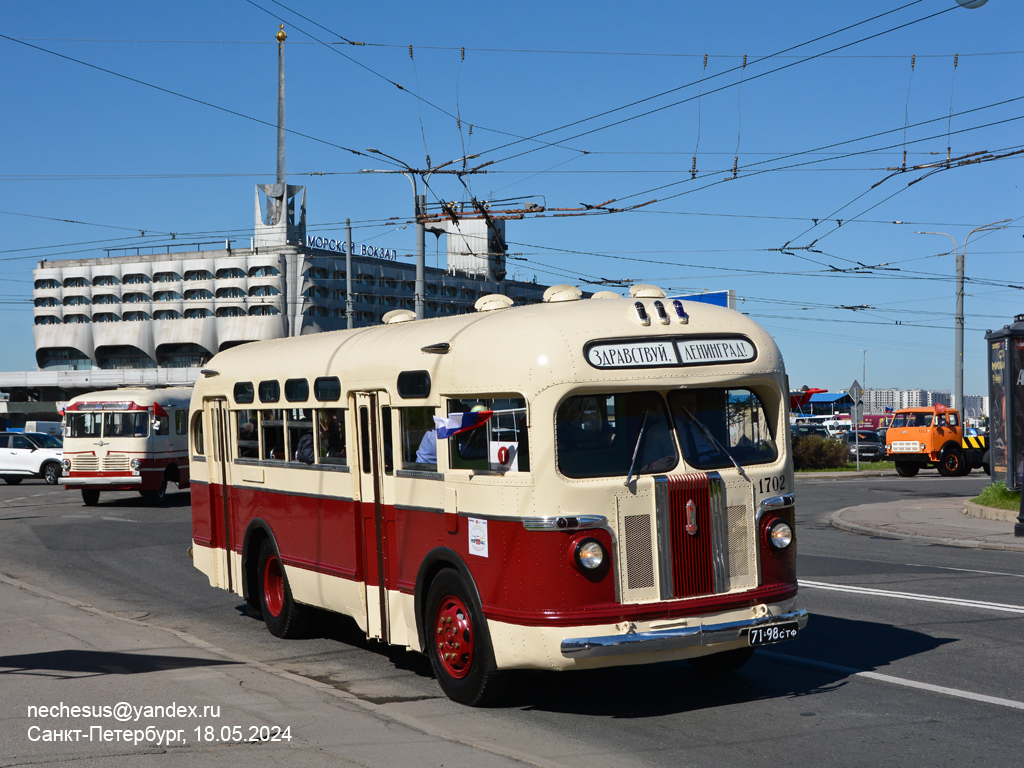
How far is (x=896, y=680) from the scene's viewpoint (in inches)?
311

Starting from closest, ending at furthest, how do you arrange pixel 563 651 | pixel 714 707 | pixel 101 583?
1. pixel 563 651
2. pixel 714 707
3. pixel 101 583

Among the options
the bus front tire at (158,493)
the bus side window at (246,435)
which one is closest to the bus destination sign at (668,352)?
the bus side window at (246,435)

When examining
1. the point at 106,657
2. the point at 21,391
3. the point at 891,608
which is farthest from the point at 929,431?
the point at 21,391

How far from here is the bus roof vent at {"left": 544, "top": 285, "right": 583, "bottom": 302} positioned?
8320mm

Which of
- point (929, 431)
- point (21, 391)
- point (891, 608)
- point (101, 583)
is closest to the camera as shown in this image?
point (891, 608)

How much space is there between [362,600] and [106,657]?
2014mm

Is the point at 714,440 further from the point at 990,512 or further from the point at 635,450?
the point at 990,512

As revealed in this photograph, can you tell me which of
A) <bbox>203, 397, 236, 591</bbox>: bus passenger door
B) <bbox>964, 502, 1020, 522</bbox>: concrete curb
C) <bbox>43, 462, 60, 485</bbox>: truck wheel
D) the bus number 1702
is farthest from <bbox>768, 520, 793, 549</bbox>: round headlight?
<bbox>43, 462, 60, 485</bbox>: truck wheel

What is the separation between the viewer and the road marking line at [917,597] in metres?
11.0

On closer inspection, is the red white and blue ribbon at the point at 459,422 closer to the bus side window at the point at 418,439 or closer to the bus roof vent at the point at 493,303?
the bus side window at the point at 418,439

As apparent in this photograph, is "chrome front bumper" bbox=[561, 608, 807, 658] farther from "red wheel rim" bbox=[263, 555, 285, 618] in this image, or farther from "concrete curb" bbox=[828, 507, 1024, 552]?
"concrete curb" bbox=[828, 507, 1024, 552]

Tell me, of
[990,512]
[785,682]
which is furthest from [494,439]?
[990,512]

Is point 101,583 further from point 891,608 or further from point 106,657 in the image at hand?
point 891,608

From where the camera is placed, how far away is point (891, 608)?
11.2 m
